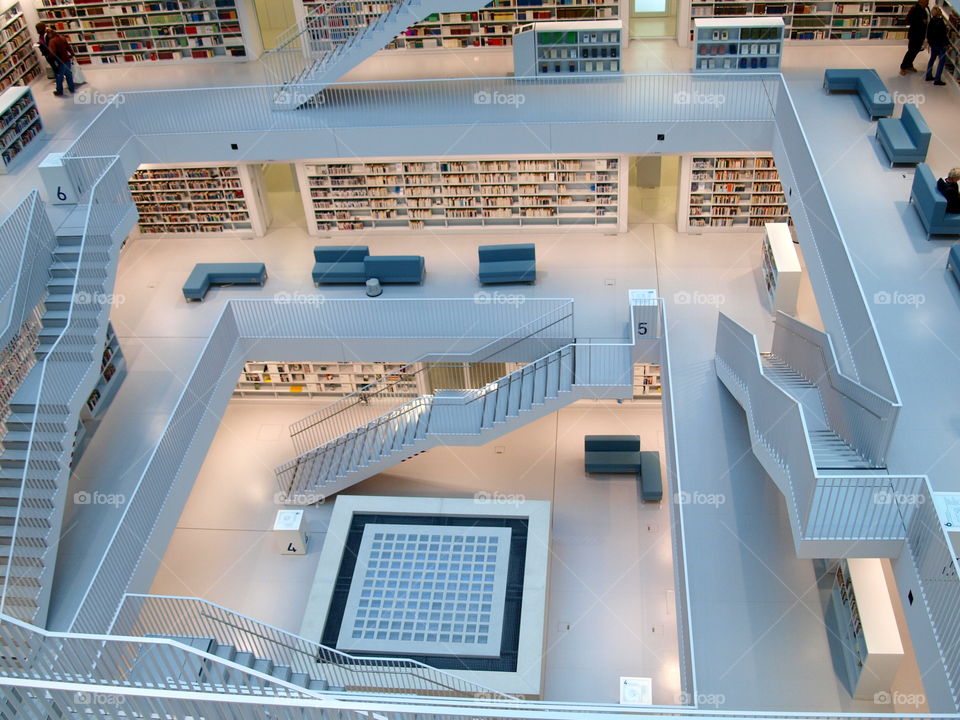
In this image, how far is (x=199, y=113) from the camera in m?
15.4

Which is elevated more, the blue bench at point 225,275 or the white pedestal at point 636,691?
the blue bench at point 225,275

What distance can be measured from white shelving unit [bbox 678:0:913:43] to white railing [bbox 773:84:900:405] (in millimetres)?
2978

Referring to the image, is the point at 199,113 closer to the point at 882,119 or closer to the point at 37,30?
the point at 37,30

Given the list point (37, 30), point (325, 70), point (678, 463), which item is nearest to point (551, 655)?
point (678, 463)

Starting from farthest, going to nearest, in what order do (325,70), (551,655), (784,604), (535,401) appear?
(325,70)
(535,401)
(551,655)
(784,604)

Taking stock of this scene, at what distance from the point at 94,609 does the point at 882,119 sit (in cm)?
1203

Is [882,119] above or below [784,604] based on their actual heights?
above

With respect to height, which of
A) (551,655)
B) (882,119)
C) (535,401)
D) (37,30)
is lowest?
(551,655)

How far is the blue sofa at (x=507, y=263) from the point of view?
1516cm

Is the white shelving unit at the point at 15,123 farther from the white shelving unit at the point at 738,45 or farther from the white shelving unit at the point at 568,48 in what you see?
the white shelving unit at the point at 738,45

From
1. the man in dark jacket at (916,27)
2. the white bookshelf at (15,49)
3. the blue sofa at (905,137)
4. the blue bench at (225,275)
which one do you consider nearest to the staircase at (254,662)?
the blue bench at (225,275)

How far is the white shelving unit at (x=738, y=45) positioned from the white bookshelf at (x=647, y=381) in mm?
4871

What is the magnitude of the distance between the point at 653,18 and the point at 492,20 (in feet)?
10.3

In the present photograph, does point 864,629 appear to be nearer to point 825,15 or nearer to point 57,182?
point 825,15
